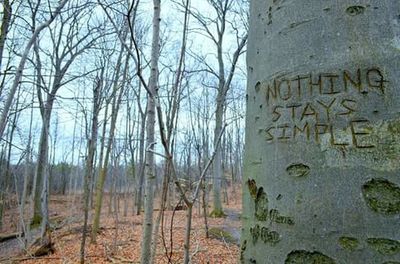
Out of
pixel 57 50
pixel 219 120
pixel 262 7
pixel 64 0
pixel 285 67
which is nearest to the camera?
pixel 285 67

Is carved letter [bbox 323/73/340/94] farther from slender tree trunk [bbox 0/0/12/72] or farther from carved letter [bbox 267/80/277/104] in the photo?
slender tree trunk [bbox 0/0/12/72]

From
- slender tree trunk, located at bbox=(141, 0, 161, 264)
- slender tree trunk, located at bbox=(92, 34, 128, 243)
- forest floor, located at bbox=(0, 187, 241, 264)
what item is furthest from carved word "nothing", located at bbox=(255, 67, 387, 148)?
slender tree trunk, located at bbox=(92, 34, 128, 243)

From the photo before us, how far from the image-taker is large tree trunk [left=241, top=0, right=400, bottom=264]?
0.56 meters

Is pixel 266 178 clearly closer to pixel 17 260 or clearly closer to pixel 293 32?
pixel 293 32

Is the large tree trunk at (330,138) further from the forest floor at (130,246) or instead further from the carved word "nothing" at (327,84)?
the forest floor at (130,246)

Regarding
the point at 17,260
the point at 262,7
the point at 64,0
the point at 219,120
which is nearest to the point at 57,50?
the point at 219,120

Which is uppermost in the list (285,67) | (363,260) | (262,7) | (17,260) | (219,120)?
(219,120)

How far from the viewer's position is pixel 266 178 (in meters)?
0.69

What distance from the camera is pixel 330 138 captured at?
0.60m

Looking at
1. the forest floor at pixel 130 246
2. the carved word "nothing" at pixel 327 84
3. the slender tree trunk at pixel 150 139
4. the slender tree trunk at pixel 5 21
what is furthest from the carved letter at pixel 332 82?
the slender tree trunk at pixel 5 21

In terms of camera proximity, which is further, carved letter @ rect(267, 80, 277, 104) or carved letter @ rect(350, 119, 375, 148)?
carved letter @ rect(267, 80, 277, 104)

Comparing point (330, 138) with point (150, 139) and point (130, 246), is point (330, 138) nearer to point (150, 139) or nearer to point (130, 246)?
point (150, 139)

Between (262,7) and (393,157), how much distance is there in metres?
0.45

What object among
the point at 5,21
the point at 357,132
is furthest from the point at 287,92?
the point at 5,21
